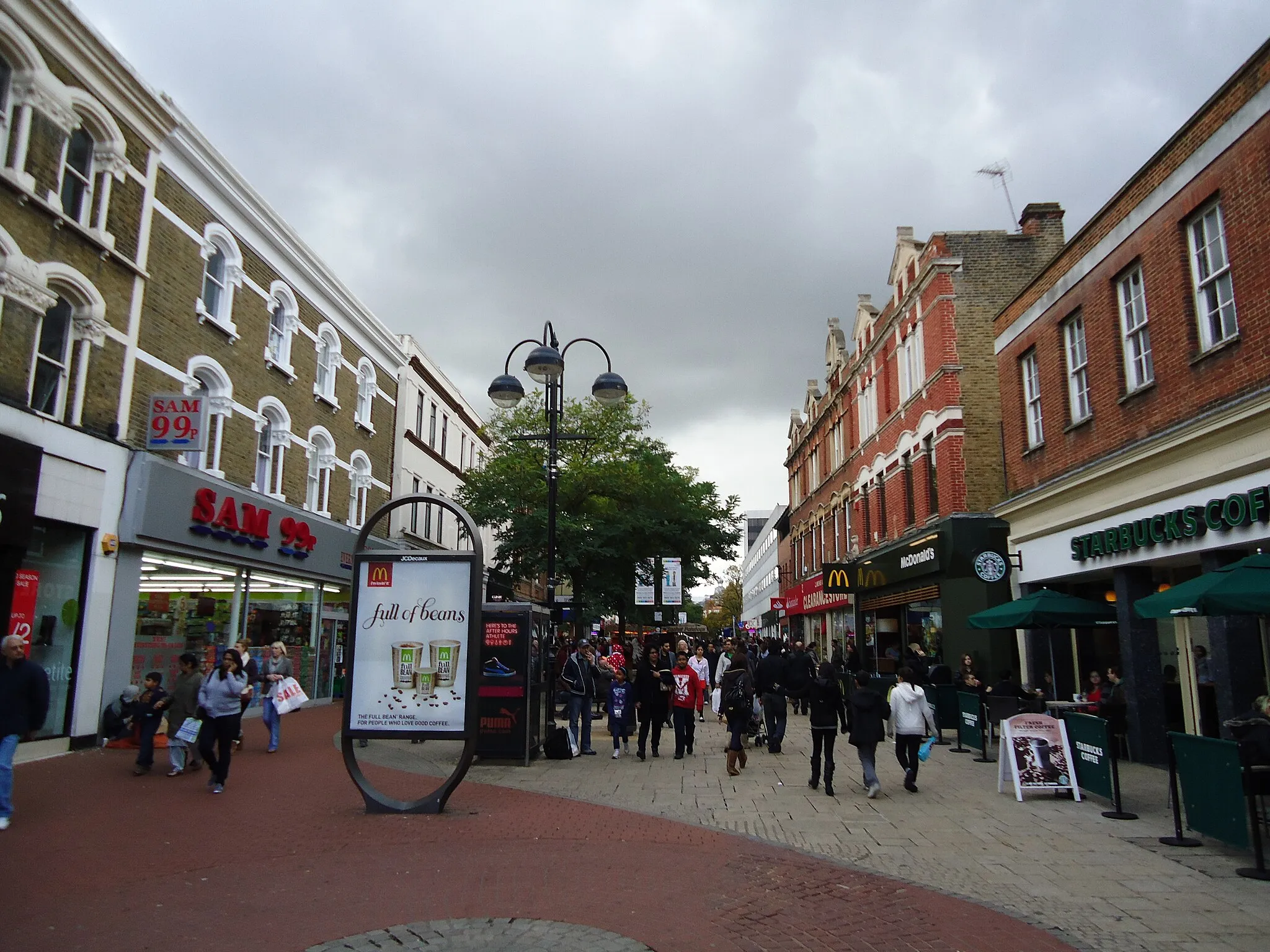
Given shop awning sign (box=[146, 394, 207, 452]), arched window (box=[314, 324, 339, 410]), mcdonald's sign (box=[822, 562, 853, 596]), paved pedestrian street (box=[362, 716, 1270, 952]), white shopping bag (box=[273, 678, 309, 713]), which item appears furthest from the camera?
mcdonald's sign (box=[822, 562, 853, 596])

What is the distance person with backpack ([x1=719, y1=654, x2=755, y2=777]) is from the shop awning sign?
32.8 feet

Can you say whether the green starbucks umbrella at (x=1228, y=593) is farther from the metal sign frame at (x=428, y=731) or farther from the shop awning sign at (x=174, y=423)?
the shop awning sign at (x=174, y=423)

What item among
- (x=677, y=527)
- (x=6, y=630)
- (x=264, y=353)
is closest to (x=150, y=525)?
(x=6, y=630)

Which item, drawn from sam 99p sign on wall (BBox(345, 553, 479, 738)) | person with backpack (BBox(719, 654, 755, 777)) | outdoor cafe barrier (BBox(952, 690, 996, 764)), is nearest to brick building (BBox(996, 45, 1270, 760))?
outdoor cafe barrier (BBox(952, 690, 996, 764))

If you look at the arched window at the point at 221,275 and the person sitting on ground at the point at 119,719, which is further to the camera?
the arched window at the point at 221,275

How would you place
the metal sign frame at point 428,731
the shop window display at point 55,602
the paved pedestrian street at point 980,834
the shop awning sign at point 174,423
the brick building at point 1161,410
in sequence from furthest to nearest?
the shop awning sign at point 174,423 → the shop window display at point 55,602 → the brick building at point 1161,410 → the metal sign frame at point 428,731 → the paved pedestrian street at point 980,834

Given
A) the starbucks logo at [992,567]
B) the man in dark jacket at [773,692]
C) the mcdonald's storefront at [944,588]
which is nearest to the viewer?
the man in dark jacket at [773,692]

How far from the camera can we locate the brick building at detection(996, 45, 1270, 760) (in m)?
10.8

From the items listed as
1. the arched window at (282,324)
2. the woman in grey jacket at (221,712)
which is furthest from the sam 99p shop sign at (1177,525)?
the arched window at (282,324)

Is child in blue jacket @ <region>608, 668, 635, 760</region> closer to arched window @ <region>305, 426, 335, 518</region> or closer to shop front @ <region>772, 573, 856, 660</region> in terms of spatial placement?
arched window @ <region>305, 426, 335, 518</region>

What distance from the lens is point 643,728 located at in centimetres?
1415

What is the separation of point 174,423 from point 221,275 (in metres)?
5.05

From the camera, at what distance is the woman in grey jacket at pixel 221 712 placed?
10492mm

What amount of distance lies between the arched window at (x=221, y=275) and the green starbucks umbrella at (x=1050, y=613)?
51.8ft
